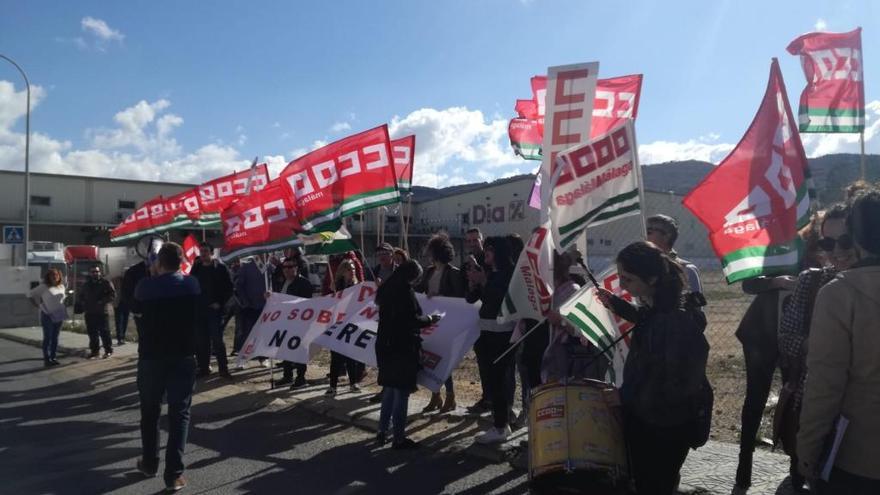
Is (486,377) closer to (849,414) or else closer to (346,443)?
(346,443)

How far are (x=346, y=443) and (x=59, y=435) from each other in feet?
10.1

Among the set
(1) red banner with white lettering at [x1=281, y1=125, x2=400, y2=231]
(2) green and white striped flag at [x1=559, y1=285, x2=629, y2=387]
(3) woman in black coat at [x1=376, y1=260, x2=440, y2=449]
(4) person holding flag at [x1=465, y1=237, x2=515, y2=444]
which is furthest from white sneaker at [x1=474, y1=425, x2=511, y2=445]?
(1) red banner with white lettering at [x1=281, y1=125, x2=400, y2=231]

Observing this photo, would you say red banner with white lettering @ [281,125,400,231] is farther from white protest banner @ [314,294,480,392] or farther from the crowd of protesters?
white protest banner @ [314,294,480,392]

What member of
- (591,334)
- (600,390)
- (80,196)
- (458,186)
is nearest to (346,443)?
(591,334)

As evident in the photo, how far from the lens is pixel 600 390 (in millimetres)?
3719

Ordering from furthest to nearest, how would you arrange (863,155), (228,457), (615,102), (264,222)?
(264,222), (615,102), (863,155), (228,457)

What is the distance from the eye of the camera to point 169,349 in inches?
213

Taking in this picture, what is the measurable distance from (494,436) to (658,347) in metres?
3.13

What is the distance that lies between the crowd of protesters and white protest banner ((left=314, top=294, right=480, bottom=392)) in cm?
25

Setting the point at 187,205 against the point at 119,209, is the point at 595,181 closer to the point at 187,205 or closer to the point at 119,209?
the point at 187,205

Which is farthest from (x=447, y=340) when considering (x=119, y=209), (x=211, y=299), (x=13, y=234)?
(x=119, y=209)

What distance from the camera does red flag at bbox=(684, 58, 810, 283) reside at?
4.73 meters

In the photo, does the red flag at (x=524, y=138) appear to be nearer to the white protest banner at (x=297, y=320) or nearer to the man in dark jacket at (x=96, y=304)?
the white protest banner at (x=297, y=320)

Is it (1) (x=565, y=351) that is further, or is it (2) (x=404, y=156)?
(2) (x=404, y=156)
